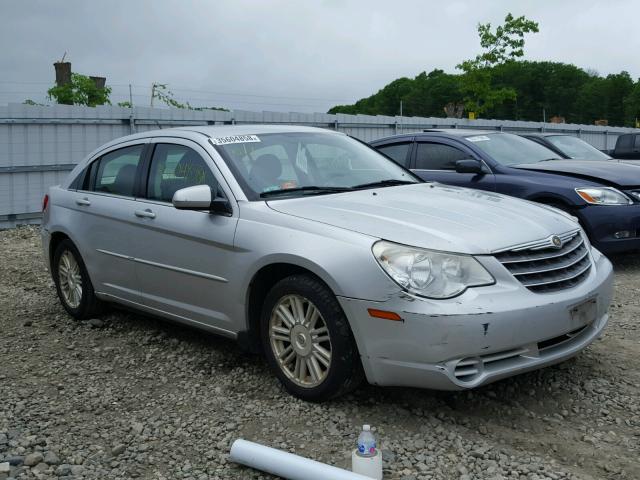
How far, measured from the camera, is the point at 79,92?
71.8ft

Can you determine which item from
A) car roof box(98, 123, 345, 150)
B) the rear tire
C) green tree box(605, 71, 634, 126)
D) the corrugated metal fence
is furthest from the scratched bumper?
green tree box(605, 71, 634, 126)

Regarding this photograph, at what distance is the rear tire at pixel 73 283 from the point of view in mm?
5938

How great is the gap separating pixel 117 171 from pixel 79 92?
17.4 m

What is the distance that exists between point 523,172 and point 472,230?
4491 millimetres

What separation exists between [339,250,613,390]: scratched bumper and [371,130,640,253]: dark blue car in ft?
13.1

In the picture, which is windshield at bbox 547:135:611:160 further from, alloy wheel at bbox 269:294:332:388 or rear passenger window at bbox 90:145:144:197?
alloy wheel at bbox 269:294:332:388

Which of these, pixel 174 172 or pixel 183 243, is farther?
pixel 174 172

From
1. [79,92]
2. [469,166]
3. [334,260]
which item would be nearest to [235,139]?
[334,260]

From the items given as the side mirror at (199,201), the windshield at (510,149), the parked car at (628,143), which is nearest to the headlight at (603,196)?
the windshield at (510,149)

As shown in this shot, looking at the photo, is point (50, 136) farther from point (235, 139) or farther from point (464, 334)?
point (464, 334)

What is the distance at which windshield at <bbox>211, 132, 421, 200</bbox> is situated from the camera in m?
4.68

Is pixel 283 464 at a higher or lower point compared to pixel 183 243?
lower

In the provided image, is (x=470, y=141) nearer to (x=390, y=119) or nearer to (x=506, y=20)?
(x=390, y=119)

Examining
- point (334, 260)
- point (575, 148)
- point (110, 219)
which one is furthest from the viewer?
point (575, 148)
